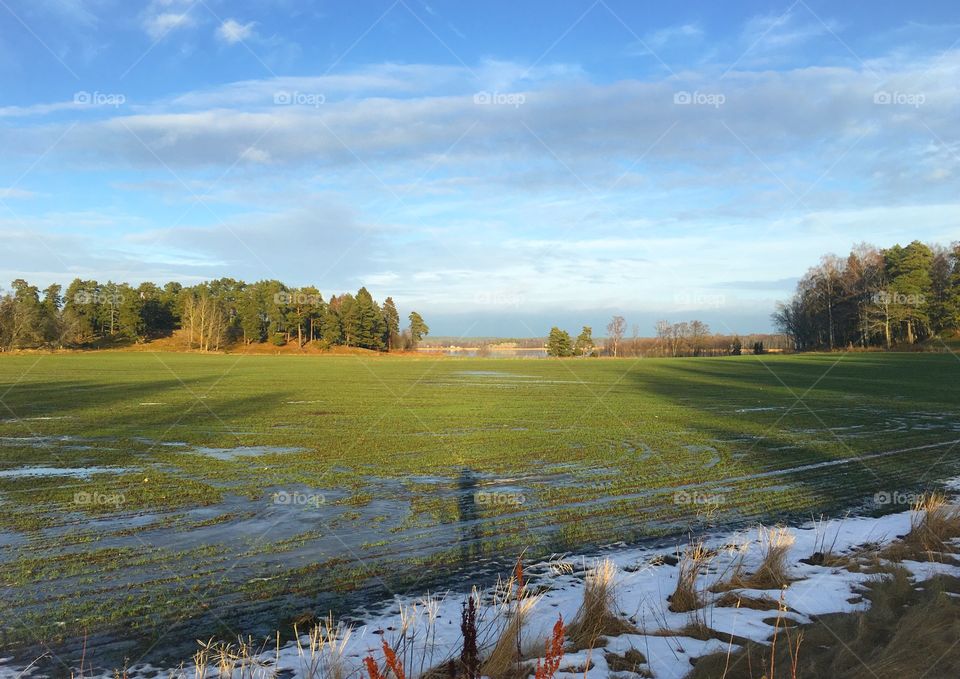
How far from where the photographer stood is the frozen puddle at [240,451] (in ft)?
47.3

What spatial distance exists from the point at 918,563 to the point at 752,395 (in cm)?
2521

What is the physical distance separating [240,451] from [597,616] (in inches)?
441

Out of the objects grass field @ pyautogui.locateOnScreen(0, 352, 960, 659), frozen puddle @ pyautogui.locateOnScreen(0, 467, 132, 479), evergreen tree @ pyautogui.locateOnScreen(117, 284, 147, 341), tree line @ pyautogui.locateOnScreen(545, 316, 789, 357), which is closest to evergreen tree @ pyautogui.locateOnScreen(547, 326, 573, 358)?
tree line @ pyautogui.locateOnScreen(545, 316, 789, 357)

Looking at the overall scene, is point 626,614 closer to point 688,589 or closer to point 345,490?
point 688,589

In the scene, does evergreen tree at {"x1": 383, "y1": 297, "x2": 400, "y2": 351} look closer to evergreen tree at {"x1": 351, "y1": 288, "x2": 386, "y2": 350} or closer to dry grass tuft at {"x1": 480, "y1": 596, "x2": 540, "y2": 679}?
evergreen tree at {"x1": 351, "y1": 288, "x2": 386, "y2": 350}

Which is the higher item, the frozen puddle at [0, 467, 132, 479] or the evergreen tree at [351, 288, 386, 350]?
the evergreen tree at [351, 288, 386, 350]

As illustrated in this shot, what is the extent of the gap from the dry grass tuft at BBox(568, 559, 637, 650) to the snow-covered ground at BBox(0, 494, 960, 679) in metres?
0.11

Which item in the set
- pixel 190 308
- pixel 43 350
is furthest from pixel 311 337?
pixel 43 350

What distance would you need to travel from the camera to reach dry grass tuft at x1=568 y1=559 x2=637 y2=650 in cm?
557

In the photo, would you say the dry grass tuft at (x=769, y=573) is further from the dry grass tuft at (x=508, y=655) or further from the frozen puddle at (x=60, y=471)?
the frozen puddle at (x=60, y=471)

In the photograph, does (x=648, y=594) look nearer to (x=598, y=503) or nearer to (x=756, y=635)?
(x=756, y=635)

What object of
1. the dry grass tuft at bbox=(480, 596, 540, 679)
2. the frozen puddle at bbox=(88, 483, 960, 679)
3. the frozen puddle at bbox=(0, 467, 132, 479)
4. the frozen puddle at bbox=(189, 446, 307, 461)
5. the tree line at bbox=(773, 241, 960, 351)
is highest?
the tree line at bbox=(773, 241, 960, 351)

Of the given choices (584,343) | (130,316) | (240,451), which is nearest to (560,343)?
(584,343)

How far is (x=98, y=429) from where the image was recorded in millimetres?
17875
